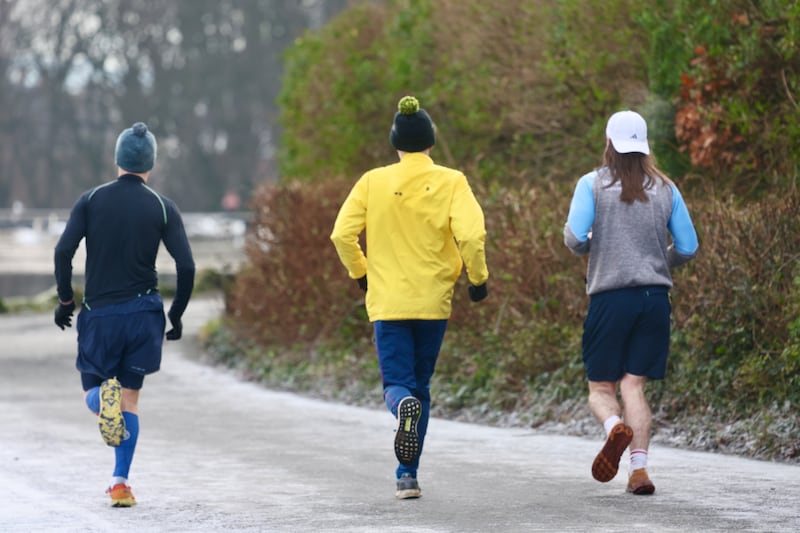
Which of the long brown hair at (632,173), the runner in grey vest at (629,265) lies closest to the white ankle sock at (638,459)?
the runner in grey vest at (629,265)

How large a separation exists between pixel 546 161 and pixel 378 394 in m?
3.78

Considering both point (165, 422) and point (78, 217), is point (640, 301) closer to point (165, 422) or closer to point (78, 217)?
point (78, 217)

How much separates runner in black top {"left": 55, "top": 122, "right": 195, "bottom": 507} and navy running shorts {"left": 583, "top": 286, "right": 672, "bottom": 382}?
6.28ft

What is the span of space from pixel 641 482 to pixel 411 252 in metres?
1.48

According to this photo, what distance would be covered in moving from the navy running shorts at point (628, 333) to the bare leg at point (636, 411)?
5 cm

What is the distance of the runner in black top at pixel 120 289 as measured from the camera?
738 cm

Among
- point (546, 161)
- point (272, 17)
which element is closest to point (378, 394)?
point (546, 161)

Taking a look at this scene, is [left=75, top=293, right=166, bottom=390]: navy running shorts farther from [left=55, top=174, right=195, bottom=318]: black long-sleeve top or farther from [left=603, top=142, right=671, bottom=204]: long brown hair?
[left=603, top=142, right=671, bottom=204]: long brown hair

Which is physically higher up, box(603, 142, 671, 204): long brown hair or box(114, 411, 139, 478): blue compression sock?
box(603, 142, 671, 204): long brown hair

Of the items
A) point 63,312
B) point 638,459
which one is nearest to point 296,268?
point 63,312

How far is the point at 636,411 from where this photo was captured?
7.35m

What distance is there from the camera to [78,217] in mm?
7414

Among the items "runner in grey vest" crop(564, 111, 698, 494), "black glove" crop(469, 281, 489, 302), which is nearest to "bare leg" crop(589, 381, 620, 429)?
"runner in grey vest" crop(564, 111, 698, 494)

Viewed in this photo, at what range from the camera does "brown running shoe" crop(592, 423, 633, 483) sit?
6.97m
